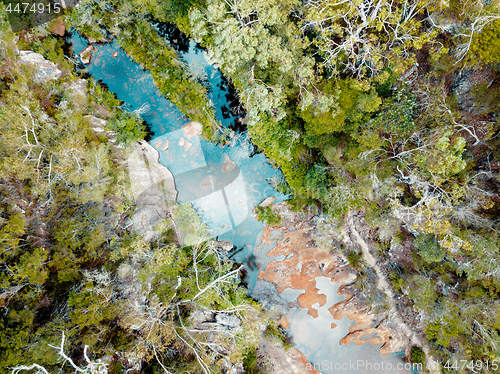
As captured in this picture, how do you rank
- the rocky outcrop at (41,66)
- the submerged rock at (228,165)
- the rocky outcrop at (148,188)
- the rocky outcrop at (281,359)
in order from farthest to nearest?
1. the submerged rock at (228,165)
2. the rocky outcrop at (281,359)
3. the rocky outcrop at (148,188)
4. the rocky outcrop at (41,66)

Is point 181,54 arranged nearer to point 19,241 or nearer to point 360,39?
point 360,39

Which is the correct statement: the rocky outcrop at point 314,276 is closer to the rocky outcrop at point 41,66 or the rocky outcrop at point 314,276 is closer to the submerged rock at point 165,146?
the submerged rock at point 165,146

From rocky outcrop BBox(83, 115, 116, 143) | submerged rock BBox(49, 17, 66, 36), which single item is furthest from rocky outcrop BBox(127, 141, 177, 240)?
submerged rock BBox(49, 17, 66, 36)

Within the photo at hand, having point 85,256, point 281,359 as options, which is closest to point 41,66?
point 85,256

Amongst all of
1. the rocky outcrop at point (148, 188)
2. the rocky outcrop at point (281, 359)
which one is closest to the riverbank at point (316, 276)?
the rocky outcrop at point (281, 359)

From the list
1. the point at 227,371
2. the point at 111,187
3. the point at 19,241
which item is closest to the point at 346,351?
the point at 227,371
